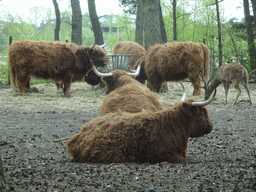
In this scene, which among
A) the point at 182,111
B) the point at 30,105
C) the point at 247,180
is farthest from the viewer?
the point at 30,105

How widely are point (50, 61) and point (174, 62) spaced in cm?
375

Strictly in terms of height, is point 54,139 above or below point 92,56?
below

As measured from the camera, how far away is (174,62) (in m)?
8.19

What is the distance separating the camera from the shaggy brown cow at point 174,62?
26.9ft

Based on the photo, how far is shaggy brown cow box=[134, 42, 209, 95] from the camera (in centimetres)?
820

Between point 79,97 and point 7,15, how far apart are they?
898 cm

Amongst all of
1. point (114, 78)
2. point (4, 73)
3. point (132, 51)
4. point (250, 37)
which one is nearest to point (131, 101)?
point (114, 78)

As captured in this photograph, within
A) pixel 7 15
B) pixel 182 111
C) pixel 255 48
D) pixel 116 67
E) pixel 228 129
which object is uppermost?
pixel 7 15

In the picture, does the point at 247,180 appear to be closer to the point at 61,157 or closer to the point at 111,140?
the point at 111,140

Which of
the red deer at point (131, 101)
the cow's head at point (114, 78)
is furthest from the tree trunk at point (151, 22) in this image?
the red deer at point (131, 101)

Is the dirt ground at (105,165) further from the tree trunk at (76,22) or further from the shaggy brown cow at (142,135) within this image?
the tree trunk at (76,22)

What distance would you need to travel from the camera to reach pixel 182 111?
11.4 ft

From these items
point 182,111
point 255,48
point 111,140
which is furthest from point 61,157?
point 255,48

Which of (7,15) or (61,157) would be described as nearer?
(61,157)
